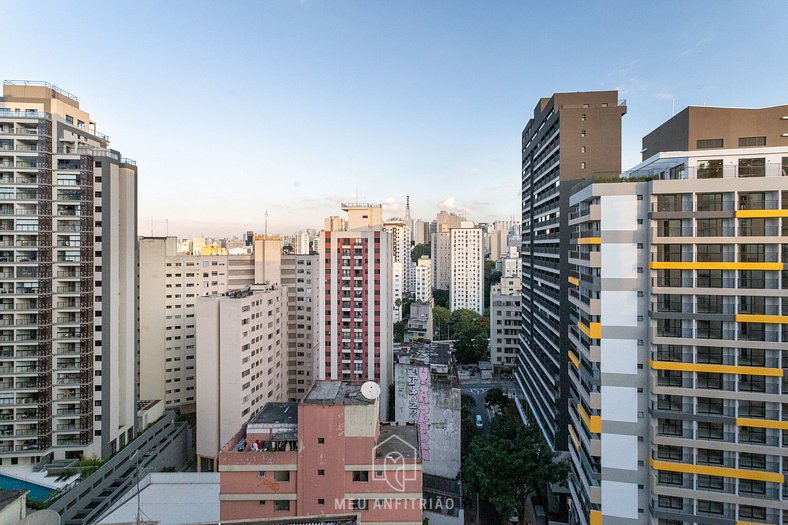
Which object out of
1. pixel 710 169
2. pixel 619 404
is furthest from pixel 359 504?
pixel 710 169

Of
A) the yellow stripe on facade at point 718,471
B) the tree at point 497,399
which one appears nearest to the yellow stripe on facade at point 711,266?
the yellow stripe on facade at point 718,471

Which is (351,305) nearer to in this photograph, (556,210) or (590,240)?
(556,210)

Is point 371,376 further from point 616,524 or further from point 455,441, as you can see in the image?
point 616,524

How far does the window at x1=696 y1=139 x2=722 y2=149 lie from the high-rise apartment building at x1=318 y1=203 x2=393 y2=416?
2246 cm

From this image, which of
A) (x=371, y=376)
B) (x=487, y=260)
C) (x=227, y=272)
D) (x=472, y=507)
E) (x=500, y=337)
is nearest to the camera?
(x=472, y=507)

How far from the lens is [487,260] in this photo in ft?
401

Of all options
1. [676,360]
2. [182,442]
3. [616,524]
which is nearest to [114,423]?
[182,442]

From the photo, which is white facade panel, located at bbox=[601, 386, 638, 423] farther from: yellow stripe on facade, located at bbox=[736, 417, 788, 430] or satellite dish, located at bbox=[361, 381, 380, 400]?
satellite dish, located at bbox=[361, 381, 380, 400]

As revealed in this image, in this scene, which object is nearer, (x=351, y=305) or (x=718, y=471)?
(x=718, y=471)

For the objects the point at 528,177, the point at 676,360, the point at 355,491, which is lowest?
the point at 355,491

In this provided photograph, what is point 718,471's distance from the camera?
48.9ft

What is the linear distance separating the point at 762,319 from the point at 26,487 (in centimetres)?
3643

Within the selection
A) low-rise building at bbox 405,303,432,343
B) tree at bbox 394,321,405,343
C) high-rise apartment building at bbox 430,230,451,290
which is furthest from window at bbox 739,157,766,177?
high-rise apartment building at bbox 430,230,451,290

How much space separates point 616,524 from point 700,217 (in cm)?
1193
